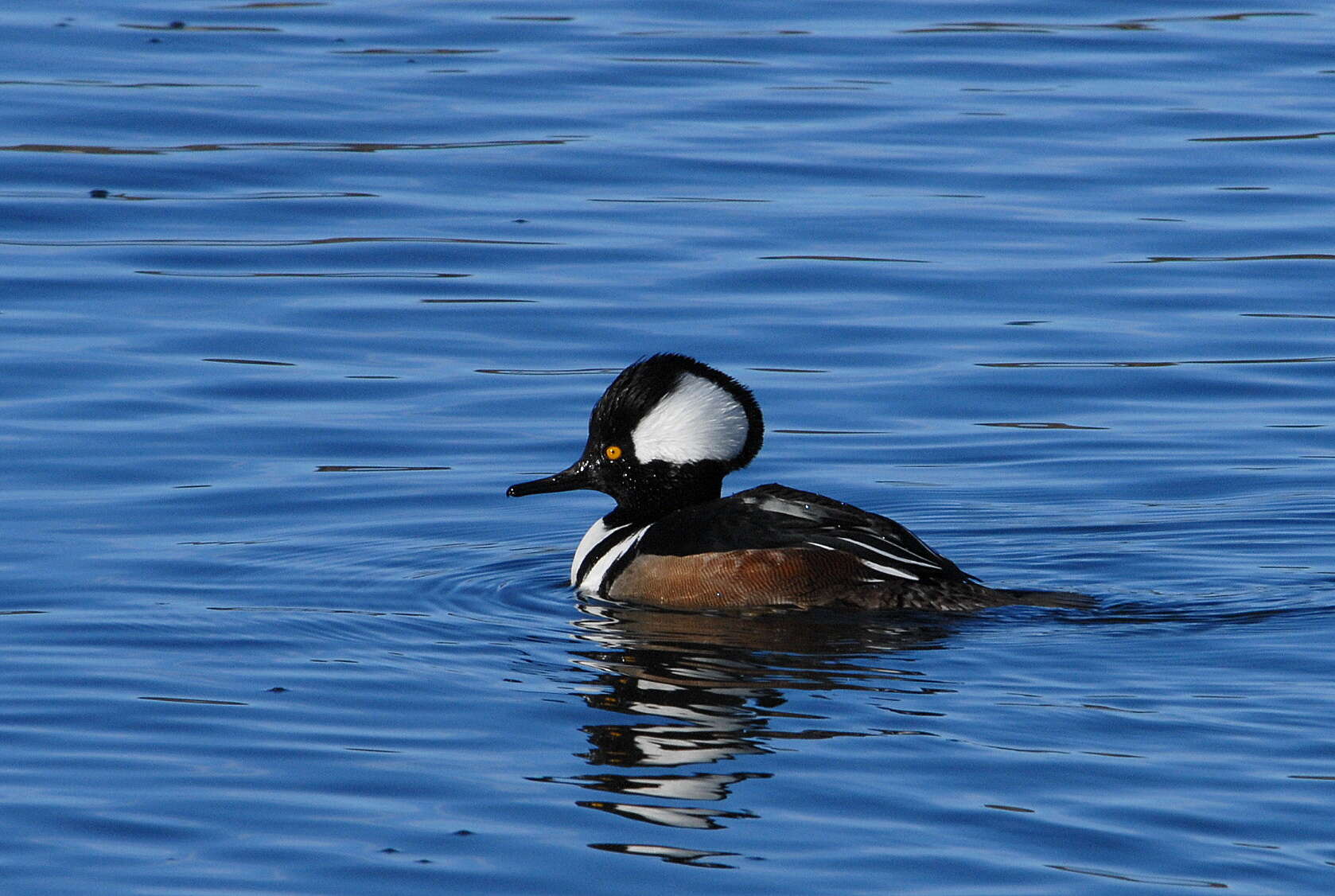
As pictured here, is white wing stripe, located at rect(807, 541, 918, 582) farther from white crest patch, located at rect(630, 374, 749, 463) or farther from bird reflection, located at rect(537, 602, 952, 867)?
white crest patch, located at rect(630, 374, 749, 463)

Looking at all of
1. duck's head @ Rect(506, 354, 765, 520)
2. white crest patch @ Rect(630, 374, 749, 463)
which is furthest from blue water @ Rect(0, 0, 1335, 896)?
white crest patch @ Rect(630, 374, 749, 463)

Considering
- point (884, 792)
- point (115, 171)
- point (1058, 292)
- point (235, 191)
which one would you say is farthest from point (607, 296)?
point (884, 792)

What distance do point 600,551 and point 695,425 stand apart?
63cm

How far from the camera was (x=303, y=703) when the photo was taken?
22.1ft

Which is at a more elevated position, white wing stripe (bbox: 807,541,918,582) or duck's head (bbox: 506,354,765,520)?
duck's head (bbox: 506,354,765,520)

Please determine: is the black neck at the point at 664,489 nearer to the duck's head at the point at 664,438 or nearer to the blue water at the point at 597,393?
the duck's head at the point at 664,438

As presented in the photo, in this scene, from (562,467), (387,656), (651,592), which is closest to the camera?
(387,656)

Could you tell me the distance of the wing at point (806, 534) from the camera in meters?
7.90

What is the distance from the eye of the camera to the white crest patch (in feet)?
28.1

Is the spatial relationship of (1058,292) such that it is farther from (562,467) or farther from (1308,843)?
(1308,843)

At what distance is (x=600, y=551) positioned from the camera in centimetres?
853

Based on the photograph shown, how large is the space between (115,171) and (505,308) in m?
4.24

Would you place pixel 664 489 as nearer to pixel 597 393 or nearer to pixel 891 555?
pixel 891 555

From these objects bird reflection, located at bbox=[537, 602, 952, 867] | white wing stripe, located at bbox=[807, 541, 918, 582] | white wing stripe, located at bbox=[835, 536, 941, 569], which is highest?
white wing stripe, located at bbox=[835, 536, 941, 569]
